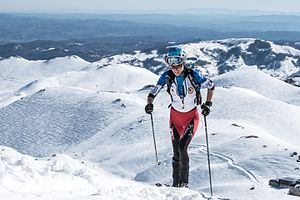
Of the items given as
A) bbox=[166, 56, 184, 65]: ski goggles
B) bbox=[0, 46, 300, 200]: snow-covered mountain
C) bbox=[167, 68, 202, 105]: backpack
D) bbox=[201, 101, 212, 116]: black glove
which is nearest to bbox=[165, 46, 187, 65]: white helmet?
bbox=[166, 56, 184, 65]: ski goggles

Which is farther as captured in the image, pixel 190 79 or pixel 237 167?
pixel 237 167

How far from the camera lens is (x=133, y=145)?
123ft

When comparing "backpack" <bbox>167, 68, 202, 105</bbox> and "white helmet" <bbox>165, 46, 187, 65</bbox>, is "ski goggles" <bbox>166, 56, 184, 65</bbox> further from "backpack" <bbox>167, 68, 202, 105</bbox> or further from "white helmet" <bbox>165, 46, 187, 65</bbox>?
"backpack" <bbox>167, 68, 202, 105</bbox>

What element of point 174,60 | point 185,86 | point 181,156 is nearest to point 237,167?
point 181,156

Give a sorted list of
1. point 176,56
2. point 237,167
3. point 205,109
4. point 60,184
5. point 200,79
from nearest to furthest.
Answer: point 176,56, point 200,79, point 205,109, point 60,184, point 237,167

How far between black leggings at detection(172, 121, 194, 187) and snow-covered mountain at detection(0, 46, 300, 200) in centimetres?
77

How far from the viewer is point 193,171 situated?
79.9 feet

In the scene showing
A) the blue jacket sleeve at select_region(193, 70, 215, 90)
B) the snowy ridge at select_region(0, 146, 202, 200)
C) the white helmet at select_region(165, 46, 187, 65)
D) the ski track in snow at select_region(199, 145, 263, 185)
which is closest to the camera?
the snowy ridge at select_region(0, 146, 202, 200)

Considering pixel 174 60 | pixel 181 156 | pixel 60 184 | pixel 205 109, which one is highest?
pixel 174 60

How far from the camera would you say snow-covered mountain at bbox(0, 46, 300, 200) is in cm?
1284

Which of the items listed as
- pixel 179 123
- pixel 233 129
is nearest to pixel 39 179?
pixel 179 123

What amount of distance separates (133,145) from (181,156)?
1035 inches

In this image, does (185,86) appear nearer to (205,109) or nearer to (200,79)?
(200,79)

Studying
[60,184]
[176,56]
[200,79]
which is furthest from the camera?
[60,184]
